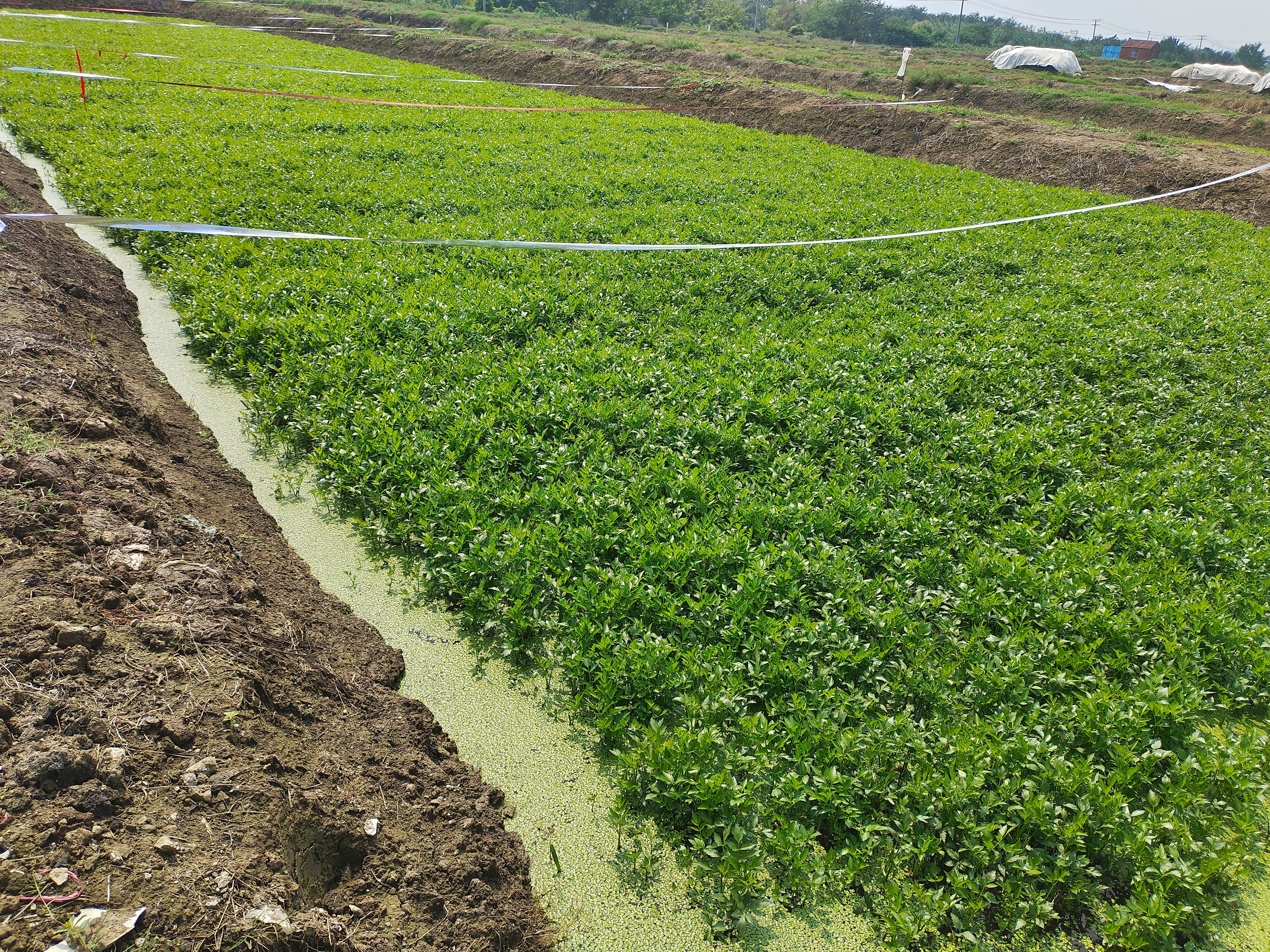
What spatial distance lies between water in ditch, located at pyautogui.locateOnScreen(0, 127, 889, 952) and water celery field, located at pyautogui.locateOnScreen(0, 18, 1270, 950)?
140 millimetres

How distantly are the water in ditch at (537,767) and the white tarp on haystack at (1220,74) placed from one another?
183 ft

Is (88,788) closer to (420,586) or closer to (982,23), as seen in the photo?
(420,586)

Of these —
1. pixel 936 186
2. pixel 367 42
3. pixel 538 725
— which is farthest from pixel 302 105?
pixel 367 42

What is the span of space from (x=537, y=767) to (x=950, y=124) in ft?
70.9

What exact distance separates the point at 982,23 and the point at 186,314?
97233 mm

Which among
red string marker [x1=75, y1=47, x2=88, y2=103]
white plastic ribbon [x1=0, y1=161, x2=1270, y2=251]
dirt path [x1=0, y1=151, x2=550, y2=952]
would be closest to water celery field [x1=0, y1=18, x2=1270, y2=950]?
white plastic ribbon [x1=0, y1=161, x2=1270, y2=251]

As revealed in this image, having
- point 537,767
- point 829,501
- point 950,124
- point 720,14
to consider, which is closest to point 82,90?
point 829,501

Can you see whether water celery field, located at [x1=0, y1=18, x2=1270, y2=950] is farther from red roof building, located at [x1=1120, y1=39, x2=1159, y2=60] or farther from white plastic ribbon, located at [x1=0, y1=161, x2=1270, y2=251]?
red roof building, located at [x1=1120, y1=39, x2=1159, y2=60]

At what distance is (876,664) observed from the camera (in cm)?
361

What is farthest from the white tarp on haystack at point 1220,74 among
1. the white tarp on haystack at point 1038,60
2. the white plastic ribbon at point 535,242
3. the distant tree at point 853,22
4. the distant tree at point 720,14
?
the distant tree at point 720,14

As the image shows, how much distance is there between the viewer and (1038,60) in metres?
40.8

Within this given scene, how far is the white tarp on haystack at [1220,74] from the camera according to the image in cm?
4031

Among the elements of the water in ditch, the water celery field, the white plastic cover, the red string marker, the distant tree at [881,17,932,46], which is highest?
the distant tree at [881,17,932,46]

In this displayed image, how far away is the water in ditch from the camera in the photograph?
2.65 metres
